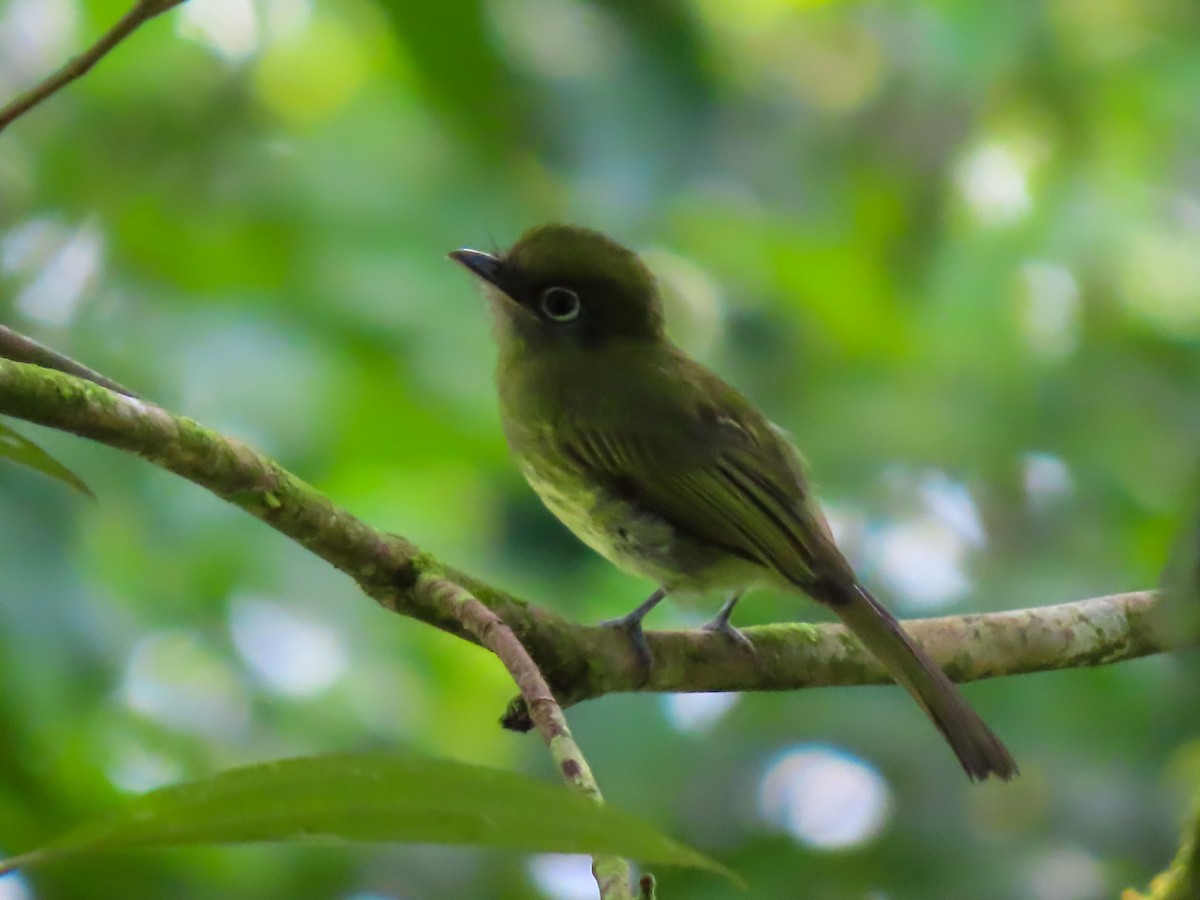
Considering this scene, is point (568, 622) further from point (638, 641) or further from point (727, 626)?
point (727, 626)

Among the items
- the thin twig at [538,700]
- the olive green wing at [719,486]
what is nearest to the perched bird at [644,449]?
the olive green wing at [719,486]

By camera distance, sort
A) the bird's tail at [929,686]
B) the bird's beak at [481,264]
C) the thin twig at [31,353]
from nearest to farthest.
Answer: the thin twig at [31,353] → the bird's tail at [929,686] → the bird's beak at [481,264]

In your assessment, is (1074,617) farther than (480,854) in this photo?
No

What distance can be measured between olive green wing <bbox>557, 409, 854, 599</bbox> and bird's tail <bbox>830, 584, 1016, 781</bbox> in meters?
0.20

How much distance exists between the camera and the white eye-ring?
420 centimetres

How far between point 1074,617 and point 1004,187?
9.90 feet

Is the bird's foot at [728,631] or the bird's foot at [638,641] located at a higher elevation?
the bird's foot at [728,631]

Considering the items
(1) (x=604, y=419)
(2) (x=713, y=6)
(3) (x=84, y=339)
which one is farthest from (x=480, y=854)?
(2) (x=713, y=6)

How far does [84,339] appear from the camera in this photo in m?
4.11

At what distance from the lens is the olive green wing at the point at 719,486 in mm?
3525

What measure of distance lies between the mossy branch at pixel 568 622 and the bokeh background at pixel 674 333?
34cm

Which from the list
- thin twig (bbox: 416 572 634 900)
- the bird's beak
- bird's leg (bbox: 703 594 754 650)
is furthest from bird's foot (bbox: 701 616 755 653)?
the bird's beak

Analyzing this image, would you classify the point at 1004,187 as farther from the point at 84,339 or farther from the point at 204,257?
the point at 84,339

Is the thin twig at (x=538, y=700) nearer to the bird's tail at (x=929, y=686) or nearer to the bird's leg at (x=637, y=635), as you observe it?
the bird's leg at (x=637, y=635)
